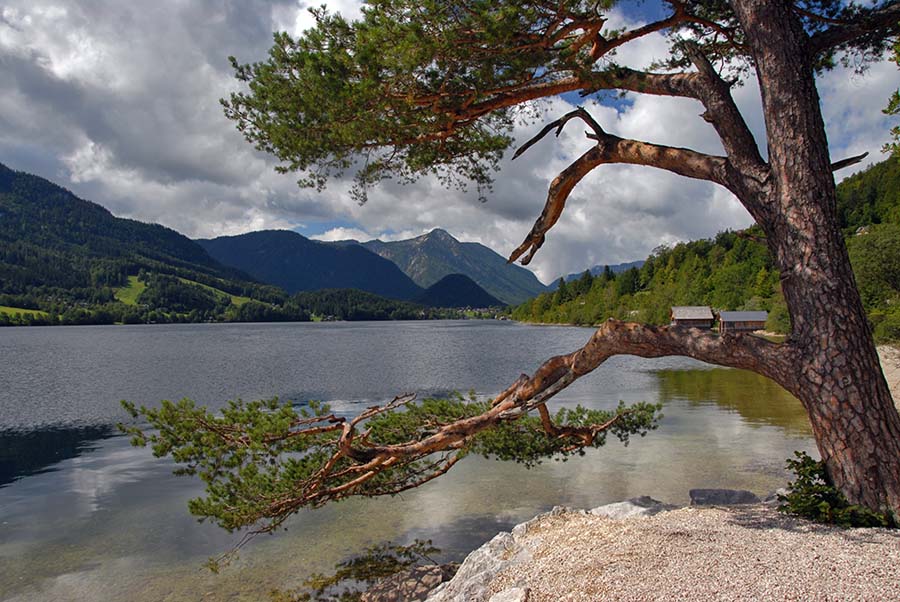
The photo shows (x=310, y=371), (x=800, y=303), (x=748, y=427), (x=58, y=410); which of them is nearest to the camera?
(x=800, y=303)

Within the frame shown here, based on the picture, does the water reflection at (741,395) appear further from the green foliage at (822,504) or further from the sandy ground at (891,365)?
the green foliage at (822,504)

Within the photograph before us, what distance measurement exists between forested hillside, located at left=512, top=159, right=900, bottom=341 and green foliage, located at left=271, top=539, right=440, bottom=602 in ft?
118

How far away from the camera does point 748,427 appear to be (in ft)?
65.0

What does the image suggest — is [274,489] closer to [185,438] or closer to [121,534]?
[185,438]

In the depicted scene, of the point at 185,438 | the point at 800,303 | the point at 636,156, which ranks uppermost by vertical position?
the point at 636,156

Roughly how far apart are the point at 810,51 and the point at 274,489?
29.1ft

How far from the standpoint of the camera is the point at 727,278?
10638 cm

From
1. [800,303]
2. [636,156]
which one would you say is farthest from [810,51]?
[800,303]

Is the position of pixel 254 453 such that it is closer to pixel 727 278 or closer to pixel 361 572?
pixel 361 572

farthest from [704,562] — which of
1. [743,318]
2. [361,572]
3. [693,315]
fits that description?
[693,315]

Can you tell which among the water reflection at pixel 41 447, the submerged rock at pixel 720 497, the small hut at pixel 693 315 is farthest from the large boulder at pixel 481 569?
the small hut at pixel 693 315

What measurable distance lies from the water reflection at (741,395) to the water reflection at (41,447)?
24.5 meters

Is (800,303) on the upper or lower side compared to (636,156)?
lower

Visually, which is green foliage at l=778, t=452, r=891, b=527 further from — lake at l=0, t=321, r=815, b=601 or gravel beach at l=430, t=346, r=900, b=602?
lake at l=0, t=321, r=815, b=601
